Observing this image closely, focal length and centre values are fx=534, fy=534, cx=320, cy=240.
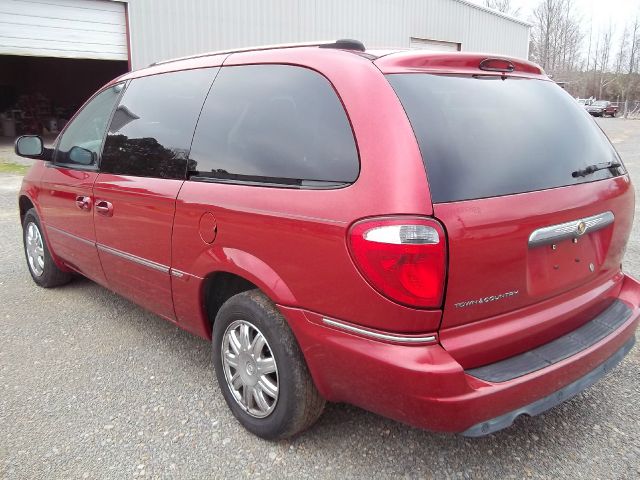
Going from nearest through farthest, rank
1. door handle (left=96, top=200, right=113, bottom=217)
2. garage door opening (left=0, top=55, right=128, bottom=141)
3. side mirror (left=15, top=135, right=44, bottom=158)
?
1. door handle (left=96, top=200, right=113, bottom=217)
2. side mirror (left=15, top=135, right=44, bottom=158)
3. garage door opening (left=0, top=55, right=128, bottom=141)

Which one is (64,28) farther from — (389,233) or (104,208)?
(389,233)

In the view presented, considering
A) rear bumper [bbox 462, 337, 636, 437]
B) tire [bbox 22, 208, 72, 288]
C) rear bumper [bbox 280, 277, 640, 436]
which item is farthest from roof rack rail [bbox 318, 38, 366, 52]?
tire [bbox 22, 208, 72, 288]

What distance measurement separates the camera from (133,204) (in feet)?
9.80

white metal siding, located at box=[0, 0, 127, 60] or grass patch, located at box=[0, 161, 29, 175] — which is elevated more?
white metal siding, located at box=[0, 0, 127, 60]

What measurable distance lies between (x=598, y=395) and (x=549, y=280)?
106cm

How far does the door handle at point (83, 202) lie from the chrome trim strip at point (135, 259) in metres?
0.26

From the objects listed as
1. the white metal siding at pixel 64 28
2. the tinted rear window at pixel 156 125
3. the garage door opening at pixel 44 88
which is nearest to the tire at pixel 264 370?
the tinted rear window at pixel 156 125

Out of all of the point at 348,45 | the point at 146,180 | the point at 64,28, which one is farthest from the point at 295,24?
the point at 348,45

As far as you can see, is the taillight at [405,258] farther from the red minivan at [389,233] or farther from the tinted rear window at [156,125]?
the tinted rear window at [156,125]

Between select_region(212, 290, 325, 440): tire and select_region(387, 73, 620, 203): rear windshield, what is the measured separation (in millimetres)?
906

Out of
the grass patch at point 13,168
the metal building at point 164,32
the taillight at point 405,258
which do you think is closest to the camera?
the taillight at point 405,258

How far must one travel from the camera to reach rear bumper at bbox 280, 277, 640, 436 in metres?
1.85

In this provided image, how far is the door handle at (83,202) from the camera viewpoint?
3.45 metres

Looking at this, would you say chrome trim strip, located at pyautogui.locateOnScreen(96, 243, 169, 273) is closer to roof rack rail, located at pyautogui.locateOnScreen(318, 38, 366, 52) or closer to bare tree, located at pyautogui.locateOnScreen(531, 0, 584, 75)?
roof rack rail, located at pyautogui.locateOnScreen(318, 38, 366, 52)
